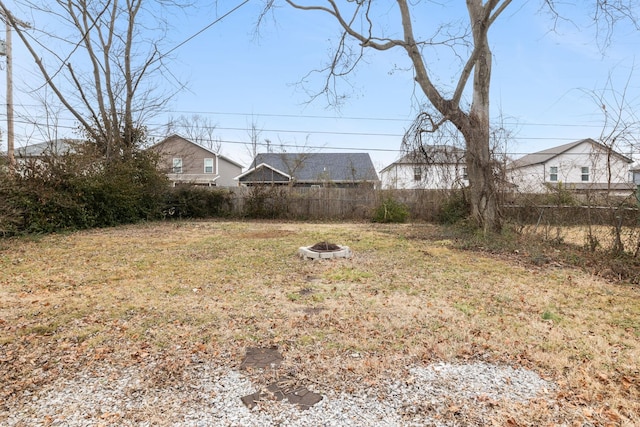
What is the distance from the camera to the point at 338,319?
3330 millimetres

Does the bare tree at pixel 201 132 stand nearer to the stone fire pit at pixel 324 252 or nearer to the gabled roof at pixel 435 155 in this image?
the gabled roof at pixel 435 155

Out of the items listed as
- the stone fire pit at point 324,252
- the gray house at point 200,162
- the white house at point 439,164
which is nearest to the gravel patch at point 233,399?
the stone fire pit at point 324,252

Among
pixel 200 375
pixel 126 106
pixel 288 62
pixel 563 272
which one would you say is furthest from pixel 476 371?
pixel 126 106

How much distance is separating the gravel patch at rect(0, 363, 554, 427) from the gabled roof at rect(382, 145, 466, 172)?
6.90 metres

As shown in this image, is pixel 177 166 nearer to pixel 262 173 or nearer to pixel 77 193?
pixel 262 173

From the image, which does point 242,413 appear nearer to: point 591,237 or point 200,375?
point 200,375

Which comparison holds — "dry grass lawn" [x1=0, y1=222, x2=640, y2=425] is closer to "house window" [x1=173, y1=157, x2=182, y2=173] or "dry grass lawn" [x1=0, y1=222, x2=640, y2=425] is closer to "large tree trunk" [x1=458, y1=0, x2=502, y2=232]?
"large tree trunk" [x1=458, y1=0, x2=502, y2=232]

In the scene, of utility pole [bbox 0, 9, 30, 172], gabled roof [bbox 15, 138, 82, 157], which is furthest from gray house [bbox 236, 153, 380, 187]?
utility pole [bbox 0, 9, 30, 172]

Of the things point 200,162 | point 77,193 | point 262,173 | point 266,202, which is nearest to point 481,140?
point 266,202

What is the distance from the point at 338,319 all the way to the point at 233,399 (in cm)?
148

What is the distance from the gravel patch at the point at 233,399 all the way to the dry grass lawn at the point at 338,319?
0.14m

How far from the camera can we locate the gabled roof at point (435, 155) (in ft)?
28.4

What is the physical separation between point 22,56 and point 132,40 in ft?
12.0

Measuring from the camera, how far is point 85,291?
4.22m
